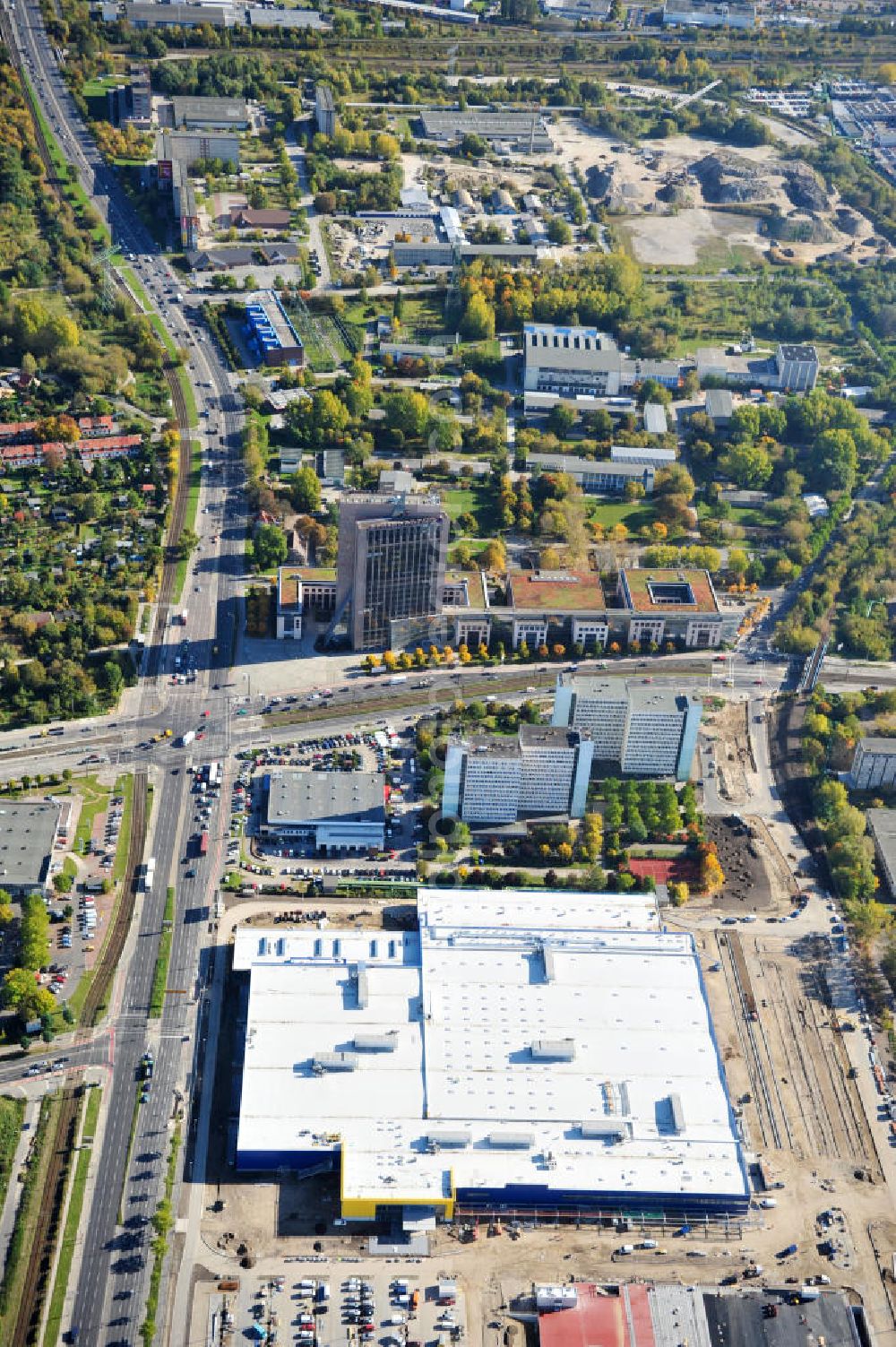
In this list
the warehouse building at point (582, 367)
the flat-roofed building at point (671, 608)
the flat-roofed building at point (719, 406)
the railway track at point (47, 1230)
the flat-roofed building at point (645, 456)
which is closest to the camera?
the railway track at point (47, 1230)

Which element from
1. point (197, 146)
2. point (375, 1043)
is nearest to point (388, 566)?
point (375, 1043)

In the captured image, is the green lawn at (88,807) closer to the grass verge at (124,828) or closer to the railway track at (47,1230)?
the grass verge at (124,828)

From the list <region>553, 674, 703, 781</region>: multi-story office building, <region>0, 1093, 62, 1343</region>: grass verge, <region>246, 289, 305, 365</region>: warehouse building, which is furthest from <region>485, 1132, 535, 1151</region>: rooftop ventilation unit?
<region>246, 289, 305, 365</region>: warehouse building

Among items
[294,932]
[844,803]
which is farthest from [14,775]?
[844,803]

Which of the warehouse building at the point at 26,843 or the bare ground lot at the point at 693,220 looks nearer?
the warehouse building at the point at 26,843

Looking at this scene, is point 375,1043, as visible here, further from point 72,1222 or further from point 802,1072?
point 802,1072

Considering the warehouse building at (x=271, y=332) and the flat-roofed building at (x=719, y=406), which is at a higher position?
the warehouse building at (x=271, y=332)

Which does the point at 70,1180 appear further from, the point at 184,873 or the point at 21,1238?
the point at 184,873

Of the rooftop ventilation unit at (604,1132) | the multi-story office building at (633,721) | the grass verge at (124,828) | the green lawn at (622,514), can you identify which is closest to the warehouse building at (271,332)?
the green lawn at (622,514)
